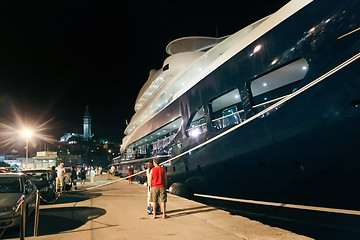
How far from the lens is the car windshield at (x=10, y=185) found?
18.0 ft

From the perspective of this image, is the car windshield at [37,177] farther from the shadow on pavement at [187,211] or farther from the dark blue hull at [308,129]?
the dark blue hull at [308,129]

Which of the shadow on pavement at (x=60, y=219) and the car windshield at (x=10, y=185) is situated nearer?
the shadow on pavement at (x=60, y=219)

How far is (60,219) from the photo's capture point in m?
5.75

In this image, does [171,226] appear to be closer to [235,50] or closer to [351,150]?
[351,150]

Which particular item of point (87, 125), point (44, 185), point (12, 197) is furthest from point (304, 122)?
point (87, 125)

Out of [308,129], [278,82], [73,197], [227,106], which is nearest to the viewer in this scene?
[308,129]

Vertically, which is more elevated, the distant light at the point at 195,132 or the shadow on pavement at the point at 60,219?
the distant light at the point at 195,132

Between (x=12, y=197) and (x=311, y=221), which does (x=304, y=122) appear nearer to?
(x=311, y=221)

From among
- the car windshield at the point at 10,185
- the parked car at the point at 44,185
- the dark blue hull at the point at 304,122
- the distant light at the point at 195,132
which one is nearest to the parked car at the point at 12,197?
the car windshield at the point at 10,185

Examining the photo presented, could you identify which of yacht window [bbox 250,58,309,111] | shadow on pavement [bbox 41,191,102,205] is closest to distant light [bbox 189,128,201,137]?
yacht window [bbox 250,58,309,111]

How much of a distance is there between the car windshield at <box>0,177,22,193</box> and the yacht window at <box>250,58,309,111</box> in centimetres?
655

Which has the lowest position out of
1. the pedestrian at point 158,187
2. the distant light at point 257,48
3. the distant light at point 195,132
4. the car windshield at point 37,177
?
the pedestrian at point 158,187

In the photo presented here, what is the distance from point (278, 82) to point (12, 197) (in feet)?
27.3

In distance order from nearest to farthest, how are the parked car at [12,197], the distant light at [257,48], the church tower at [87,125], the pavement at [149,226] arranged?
the pavement at [149,226], the parked car at [12,197], the distant light at [257,48], the church tower at [87,125]
